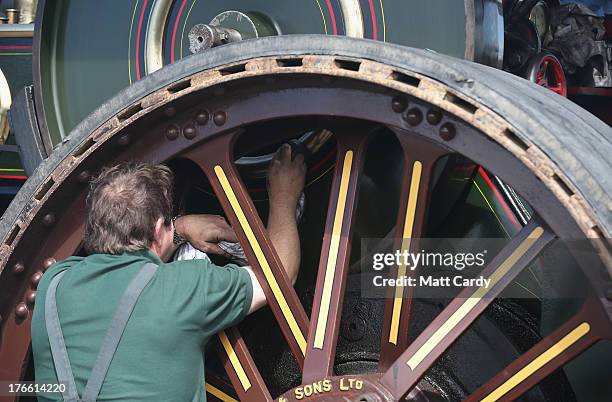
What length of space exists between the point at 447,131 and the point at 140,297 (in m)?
0.71

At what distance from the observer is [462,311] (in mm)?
1808

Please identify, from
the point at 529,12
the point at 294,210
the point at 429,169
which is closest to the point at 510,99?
the point at 429,169

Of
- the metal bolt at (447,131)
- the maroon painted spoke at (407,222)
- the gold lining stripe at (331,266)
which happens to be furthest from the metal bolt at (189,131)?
the metal bolt at (447,131)

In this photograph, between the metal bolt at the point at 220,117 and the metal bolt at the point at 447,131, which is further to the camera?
the metal bolt at the point at 220,117

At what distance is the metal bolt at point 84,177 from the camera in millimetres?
2173

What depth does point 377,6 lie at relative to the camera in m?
2.29

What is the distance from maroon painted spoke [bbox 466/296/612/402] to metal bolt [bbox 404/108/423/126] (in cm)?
43

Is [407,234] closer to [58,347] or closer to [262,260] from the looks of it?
[262,260]

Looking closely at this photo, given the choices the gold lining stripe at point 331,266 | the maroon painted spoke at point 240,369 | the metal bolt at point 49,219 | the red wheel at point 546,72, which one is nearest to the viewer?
the gold lining stripe at point 331,266

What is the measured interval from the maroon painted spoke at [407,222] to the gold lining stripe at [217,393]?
495 mm

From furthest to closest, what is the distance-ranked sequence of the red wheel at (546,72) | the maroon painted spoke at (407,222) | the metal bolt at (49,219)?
the red wheel at (546,72) < the metal bolt at (49,219) < the maroon painted spoke at (407,222)

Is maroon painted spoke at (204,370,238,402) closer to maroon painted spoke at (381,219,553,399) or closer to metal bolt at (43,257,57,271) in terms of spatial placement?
metal bolt at (43,257,57,271)

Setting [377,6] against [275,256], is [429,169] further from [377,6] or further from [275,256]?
[377,6]

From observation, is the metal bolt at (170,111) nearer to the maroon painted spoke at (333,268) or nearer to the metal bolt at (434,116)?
the maroon painted spoke at (333,268)
